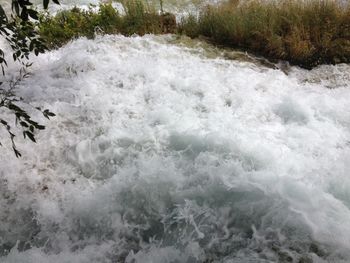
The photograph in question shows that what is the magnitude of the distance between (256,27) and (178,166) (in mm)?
3806

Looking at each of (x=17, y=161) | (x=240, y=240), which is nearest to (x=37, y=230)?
(x=17, y=161)

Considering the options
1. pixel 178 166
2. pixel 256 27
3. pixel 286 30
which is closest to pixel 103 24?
pixel 256 27

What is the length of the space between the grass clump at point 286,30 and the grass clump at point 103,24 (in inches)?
20.2

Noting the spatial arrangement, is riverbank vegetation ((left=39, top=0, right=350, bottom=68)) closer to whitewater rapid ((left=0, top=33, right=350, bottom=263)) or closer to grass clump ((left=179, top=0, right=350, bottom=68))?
grass clump ((left=179, top=0, right=350, bottom=68))

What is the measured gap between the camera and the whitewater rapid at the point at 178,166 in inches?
133

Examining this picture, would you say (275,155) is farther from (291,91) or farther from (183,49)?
(183,49)

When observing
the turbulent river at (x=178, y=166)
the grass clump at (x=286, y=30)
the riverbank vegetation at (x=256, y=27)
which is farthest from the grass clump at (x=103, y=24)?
the turbulent river at (x=178, y=166)

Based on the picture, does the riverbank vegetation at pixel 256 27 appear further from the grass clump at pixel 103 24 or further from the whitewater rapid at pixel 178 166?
the whitewater rapid at pixel 178 166

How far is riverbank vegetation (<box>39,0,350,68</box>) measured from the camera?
6660 mm

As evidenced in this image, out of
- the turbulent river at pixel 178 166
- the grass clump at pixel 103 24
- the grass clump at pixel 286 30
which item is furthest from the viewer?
the grass clump at pixel 103 24

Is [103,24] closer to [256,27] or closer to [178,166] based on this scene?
[256,27]

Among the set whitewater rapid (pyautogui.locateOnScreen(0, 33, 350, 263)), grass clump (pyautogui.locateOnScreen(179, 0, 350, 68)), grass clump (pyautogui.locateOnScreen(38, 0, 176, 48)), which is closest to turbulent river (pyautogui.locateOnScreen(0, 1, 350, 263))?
whitewater rapid (pyautogui.locateOnScreen(0, 33, 350, 263))

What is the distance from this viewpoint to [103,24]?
25.0 ft

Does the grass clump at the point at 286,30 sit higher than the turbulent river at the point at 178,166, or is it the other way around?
the grass clump at the point at 286,30
